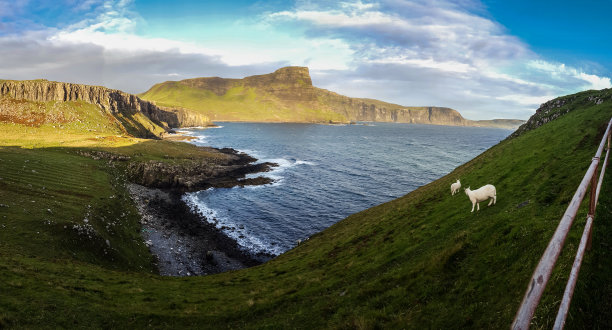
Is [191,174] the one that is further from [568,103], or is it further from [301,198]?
[568,103]

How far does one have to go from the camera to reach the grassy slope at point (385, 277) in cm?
1105

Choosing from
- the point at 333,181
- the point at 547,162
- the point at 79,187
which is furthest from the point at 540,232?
the point at 333,181

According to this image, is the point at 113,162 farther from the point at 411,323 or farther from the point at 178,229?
the point at 411,323

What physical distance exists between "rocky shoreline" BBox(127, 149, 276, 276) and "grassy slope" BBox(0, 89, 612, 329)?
823cm

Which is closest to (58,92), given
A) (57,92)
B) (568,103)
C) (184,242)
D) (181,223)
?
(57,92)

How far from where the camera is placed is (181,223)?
57.6 metres

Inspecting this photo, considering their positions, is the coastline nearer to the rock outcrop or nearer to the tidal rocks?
the tidal rocks

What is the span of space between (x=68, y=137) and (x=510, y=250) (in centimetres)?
14551

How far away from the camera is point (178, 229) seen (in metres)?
54.7

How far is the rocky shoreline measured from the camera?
43.9 metres

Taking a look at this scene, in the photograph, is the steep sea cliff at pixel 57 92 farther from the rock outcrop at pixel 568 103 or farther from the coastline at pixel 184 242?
the rock outcrop at pixel 568 103

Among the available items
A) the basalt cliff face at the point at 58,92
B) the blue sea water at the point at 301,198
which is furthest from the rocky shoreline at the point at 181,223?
the basalt cliff face at the point at 58,92

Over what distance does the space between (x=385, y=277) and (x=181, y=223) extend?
50236 mm

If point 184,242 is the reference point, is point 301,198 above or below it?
above
